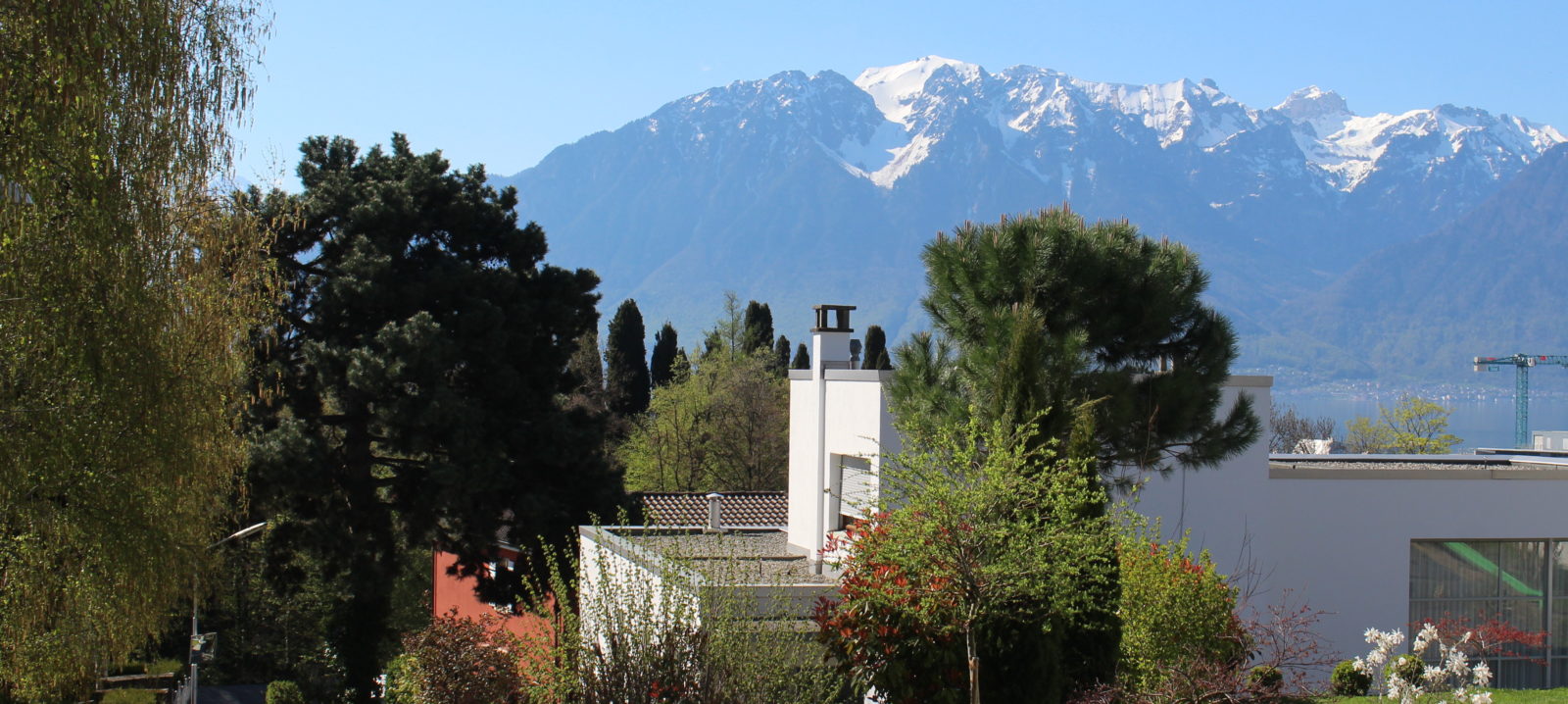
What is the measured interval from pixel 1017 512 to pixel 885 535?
1054mm

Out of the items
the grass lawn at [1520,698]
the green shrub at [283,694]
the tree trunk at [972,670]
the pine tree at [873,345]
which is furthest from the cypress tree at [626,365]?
the tree trunk at [972,670]

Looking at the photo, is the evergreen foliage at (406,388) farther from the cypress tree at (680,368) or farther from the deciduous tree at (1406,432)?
the deciduous tree at (1406,432)

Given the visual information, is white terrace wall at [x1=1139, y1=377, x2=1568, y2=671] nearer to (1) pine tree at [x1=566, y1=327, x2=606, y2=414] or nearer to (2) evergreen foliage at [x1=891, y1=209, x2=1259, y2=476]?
(2) evergreen foliage at [x1=891, y1=209, x2=1259, y2=476]

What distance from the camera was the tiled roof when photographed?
96.8 feet

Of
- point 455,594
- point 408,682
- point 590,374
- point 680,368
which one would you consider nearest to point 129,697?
point 408,682

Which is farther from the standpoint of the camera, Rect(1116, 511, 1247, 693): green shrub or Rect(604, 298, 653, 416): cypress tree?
Rect(604, 298, 653, 416): cypress tree

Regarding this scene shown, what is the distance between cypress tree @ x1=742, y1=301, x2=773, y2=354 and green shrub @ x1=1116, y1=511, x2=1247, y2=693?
43.8 meters

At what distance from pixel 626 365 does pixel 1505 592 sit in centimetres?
3595

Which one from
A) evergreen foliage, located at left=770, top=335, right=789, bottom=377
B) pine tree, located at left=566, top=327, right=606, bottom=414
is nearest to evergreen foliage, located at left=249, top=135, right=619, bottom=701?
pine tree, located at left=566, top=327, right=606, bottom=414

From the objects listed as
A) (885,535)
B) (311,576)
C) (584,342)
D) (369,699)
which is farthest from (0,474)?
(584,342)

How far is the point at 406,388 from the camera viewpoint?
23938mm

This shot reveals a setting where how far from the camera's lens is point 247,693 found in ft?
102

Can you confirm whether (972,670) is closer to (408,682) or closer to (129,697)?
(408,682)

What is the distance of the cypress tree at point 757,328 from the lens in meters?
56.1
